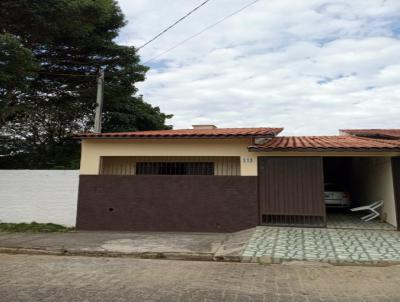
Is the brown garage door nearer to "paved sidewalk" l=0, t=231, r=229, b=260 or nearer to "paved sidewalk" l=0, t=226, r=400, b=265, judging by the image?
"paved sidewalk" l=0, t=226, r=400, b=265

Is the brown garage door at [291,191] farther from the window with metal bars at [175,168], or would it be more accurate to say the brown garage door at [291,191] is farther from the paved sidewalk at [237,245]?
the window with metal bars at [175,168]

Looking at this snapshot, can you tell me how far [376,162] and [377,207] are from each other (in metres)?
1.51

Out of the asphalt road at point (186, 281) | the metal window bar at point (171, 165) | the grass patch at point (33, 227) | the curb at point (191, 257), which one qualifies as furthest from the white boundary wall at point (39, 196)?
the asphalt road at point (186, 281)

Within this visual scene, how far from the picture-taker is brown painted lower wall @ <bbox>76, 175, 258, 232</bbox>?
32.7 ft

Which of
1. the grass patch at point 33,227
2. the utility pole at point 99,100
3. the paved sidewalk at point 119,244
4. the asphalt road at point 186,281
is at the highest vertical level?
the utility pole at point 99,100

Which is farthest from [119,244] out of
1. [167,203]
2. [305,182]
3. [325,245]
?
[305,182]

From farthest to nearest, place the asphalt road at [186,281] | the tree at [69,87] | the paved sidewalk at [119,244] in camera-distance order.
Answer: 1. the tree at [69,87]
2. the paved sidewalk at [119,244]
3. the asphalt road at [186,281]

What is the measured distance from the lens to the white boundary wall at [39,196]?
11.1m

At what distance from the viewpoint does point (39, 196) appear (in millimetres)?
11344

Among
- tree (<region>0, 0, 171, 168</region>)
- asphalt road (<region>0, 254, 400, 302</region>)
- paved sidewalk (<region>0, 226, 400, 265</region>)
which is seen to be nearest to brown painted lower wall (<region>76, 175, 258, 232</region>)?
paved sidewalk (<region>0, 226, 400, 265</region>)

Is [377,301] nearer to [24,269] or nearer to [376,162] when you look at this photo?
[24,269]

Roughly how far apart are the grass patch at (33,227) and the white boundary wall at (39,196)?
167mm

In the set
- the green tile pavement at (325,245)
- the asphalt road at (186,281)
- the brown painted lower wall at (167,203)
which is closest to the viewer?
the asphalt road at (186,281)

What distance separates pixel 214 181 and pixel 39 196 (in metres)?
5.84
